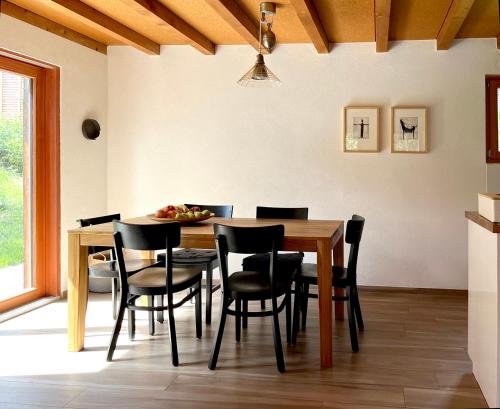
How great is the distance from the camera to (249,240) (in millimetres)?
3141

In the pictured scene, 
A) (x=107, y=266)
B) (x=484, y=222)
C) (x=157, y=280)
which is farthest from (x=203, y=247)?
(x=484, y=222)

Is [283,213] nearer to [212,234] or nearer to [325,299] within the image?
[212,234]

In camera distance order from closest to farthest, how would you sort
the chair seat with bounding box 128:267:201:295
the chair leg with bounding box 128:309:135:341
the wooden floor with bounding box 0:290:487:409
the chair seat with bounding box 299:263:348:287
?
1. the wooden floor with bounding box 0:290:487:409
2. the chair seat with bounding box 128:267:201:295
3. the chair seat with bounding box 299:263:348:287
4. the chair leg with bounding box 128:309:135:341

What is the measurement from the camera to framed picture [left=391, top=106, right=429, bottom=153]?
5.18 metres

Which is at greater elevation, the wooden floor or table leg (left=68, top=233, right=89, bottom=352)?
table leg (left=68, top=233, right=89, bottom=352)

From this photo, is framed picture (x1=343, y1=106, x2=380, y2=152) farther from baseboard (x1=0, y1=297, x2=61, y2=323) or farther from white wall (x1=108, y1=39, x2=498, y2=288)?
baseboard (x1=0, y1=297, x2=61, y2=323)

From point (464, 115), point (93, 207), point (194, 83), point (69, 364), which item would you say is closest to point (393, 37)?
point (464, 115)

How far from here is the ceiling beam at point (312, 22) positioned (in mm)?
3911

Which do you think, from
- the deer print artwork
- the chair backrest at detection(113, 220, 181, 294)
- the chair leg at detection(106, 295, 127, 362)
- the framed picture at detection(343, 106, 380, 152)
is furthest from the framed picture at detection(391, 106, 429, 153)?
the chair leg at detection(106, 295, 127, 362)

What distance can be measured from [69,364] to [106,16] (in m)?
2.81

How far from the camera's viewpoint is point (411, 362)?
10.9 feet

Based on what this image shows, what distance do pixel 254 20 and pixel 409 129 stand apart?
69.7 inches

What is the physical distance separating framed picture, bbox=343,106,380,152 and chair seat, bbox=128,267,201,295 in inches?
89.3

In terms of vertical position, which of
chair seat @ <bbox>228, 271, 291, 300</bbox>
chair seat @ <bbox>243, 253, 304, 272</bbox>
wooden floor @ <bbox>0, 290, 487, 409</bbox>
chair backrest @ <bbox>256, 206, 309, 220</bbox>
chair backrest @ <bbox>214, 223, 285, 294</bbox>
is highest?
chair backrest @ <bbox>256, 206, 309, 220</bbox>
